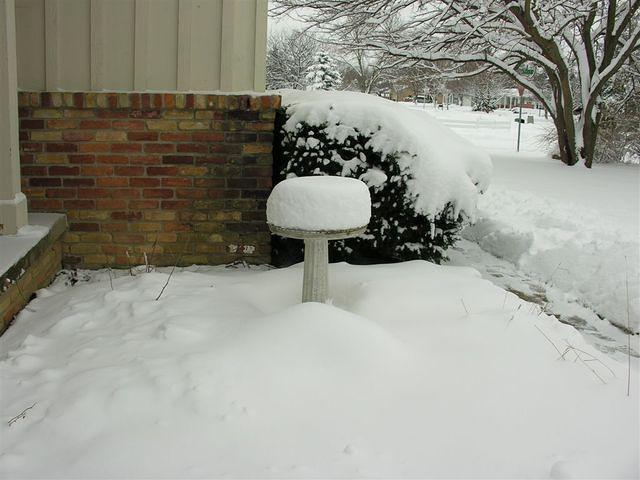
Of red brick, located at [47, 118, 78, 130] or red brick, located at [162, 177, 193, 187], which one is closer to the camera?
red brick, located at [47, 118, 78, 130]

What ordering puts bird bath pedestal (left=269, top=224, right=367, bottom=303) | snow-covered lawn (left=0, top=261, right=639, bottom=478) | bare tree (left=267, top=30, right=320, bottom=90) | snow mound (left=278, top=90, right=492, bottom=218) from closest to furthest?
snow-covered lawn (left=0, top=261, right=639, bottom=478)
bird bath pedestal (left=269, top=224, right=367, bottom=303)
snow mound (left=278, top=90, right=492, bottom=218)
bare tree (left=267, top=30, right=320, bottom=90)

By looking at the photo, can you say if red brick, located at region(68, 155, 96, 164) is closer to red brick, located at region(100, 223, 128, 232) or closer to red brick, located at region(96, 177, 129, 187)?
red brick, located at region(96, 177, 129, 187)

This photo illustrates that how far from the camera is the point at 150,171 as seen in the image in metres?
4.74

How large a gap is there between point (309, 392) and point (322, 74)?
33.7 meters

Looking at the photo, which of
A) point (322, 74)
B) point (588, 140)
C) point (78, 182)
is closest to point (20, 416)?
point (78, 182)

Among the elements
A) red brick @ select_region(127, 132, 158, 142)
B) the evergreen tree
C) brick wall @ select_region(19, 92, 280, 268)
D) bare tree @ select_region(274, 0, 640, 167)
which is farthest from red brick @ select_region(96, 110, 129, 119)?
the evergreen tree

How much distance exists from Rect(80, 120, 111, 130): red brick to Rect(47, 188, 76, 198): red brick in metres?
0.47

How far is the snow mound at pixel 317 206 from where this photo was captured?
11.2 ft

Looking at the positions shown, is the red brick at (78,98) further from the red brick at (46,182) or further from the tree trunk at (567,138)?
the tree trunk at (567,138)

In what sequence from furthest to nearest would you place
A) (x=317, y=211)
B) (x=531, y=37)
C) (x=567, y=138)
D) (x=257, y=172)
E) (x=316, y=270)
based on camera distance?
1. (x=567, y=138)
2. (x=531, y=37)
3. (x=257, y=172)
4. (x=316, y=270)
5. (x=317, y=211)

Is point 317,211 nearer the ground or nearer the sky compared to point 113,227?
nearer the sky

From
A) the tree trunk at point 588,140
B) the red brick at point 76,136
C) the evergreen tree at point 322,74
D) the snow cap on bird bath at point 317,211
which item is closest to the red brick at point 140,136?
the red brick at point 76,136

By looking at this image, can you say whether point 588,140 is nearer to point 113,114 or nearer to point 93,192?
point 113,114

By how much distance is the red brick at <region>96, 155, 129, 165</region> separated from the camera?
4688 millimetres
